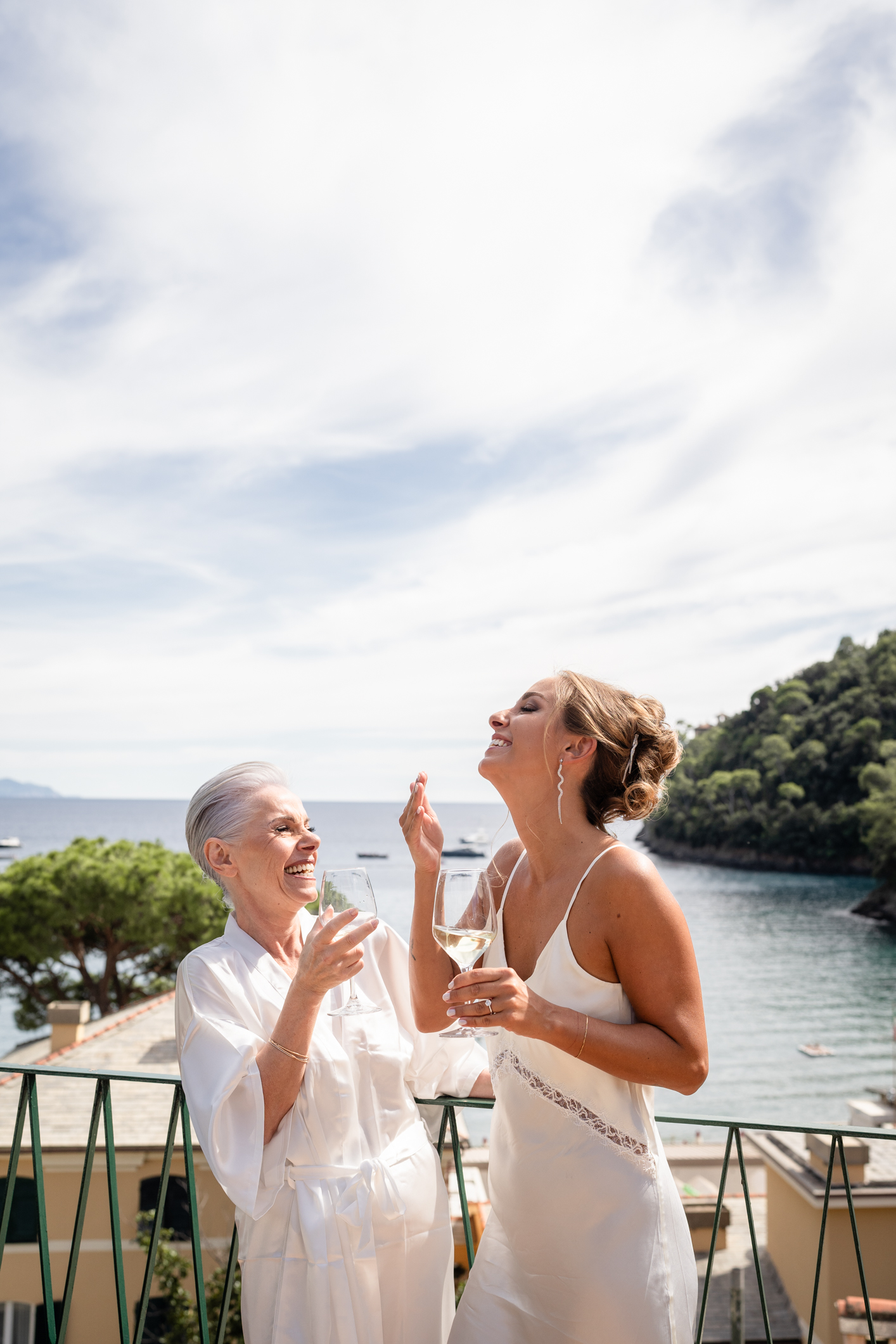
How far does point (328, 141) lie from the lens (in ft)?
26.4

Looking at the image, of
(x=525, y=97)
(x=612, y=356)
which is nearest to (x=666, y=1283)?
(x=525, y=97)

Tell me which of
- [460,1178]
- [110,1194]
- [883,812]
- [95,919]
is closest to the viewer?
[460,1178]

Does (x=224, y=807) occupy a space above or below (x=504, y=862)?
above

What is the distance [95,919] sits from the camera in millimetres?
30797

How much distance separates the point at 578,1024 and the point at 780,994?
184ft

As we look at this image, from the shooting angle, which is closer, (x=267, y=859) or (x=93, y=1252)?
(x=267, y=859)

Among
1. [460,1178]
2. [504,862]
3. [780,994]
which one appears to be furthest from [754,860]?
[504,862]

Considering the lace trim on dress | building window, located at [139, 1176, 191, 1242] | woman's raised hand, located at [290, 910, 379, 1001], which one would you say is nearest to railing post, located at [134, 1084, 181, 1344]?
woman's raised hand, located at [290, 910, 379, 1001]

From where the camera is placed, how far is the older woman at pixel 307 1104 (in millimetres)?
2115

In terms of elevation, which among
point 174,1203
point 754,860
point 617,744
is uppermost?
point 617,744

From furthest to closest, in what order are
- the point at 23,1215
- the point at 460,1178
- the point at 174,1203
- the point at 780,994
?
the point at 780,994 < the point at 174,1203 < the point at 23,1215 < the point at 460,1178

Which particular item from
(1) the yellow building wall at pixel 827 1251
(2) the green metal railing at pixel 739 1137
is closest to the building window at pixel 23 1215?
(1) the yellow building wall at pixel 827 1251

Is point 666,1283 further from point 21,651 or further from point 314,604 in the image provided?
point 21,651

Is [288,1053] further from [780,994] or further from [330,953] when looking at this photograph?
[780,994]
